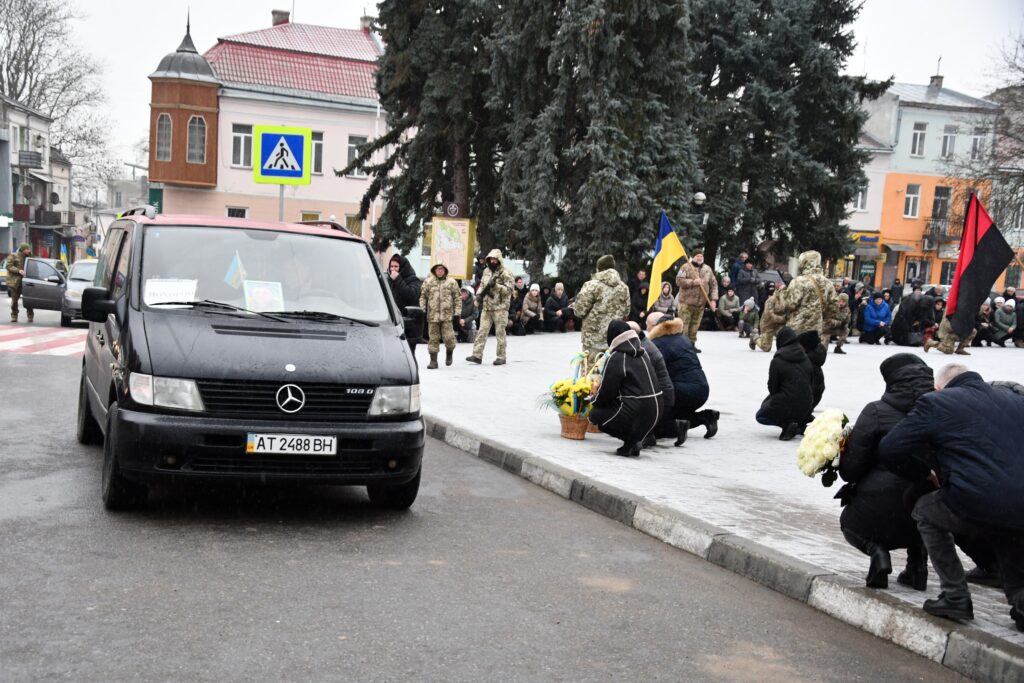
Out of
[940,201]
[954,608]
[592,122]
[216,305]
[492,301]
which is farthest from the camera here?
[940,201]

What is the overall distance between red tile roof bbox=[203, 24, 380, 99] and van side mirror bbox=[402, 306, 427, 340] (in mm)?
44570

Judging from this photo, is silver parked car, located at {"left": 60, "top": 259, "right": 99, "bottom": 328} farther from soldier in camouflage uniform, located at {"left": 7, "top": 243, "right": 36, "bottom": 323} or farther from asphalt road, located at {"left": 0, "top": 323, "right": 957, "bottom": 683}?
asphalt road, located at {"left": 0, "top": 323, "right": 957, "bottom": 683}

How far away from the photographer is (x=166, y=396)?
6410 mm

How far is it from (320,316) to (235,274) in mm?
682

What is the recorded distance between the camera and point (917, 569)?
570cm

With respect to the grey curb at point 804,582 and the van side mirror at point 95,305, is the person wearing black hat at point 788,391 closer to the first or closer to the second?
the grey curb at point 804,582

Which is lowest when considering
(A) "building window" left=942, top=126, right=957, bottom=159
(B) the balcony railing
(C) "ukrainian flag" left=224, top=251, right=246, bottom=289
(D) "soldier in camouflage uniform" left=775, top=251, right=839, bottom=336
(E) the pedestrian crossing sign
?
(D) "soldier in camouflage uniform" left=775, top=251, right=839, bottom=336

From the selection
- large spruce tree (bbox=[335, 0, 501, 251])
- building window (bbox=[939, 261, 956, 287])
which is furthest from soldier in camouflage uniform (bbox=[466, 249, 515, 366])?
building window (bbox=[939, 261, 956, 287])

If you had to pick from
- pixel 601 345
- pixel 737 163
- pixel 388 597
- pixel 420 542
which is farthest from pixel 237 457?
pixel 737 163

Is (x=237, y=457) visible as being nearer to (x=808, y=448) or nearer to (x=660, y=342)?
(x=808, y=448)

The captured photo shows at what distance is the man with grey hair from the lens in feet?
15.5

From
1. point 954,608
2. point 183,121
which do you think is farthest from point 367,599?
point 183,121

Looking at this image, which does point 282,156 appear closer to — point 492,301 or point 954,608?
point 492,301

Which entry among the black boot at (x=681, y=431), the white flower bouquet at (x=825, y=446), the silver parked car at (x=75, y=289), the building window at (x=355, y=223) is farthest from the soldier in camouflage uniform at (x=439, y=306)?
the white flower bouquet at (x=825, y=446)
